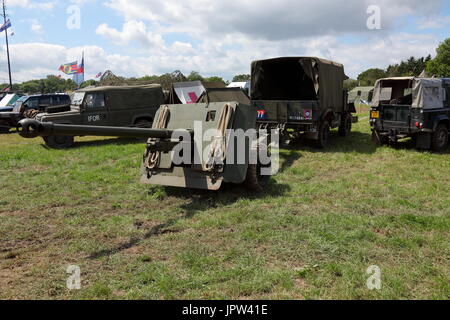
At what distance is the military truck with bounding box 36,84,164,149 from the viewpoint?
11.8m

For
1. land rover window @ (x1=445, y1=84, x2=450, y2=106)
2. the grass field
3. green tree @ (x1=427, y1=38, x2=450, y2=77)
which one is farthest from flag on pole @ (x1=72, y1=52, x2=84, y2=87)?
green tree @ (x1=427, y1=38, x2=450, y2=77)

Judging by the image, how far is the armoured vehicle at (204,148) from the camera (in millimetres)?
5676

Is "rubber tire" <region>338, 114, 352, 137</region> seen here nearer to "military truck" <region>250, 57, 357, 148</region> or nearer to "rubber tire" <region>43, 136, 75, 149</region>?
"military truck" <region>250, 57, 357, 148</region>

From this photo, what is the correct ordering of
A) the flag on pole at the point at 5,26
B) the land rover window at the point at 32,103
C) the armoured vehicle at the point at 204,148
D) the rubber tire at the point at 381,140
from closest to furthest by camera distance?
the armoured vehicle at the point at 204,148 → the rubber tire at the point at 381,140 → the land rover window at the point at 32,103 → the flag on pole at the point at 5,26

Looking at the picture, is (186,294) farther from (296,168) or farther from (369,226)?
(296,168)

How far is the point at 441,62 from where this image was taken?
5816cm

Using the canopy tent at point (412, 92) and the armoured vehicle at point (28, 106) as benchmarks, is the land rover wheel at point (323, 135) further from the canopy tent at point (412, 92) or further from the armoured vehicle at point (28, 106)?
the armoured vehicle at point (28, 106)

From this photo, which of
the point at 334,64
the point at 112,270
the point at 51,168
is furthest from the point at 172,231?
the point at 334,64

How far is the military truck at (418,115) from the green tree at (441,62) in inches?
2052

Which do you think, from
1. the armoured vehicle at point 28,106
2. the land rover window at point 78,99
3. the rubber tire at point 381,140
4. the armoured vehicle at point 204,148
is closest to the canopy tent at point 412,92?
the rubber tire at point 381,140

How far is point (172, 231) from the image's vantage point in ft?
15.7
